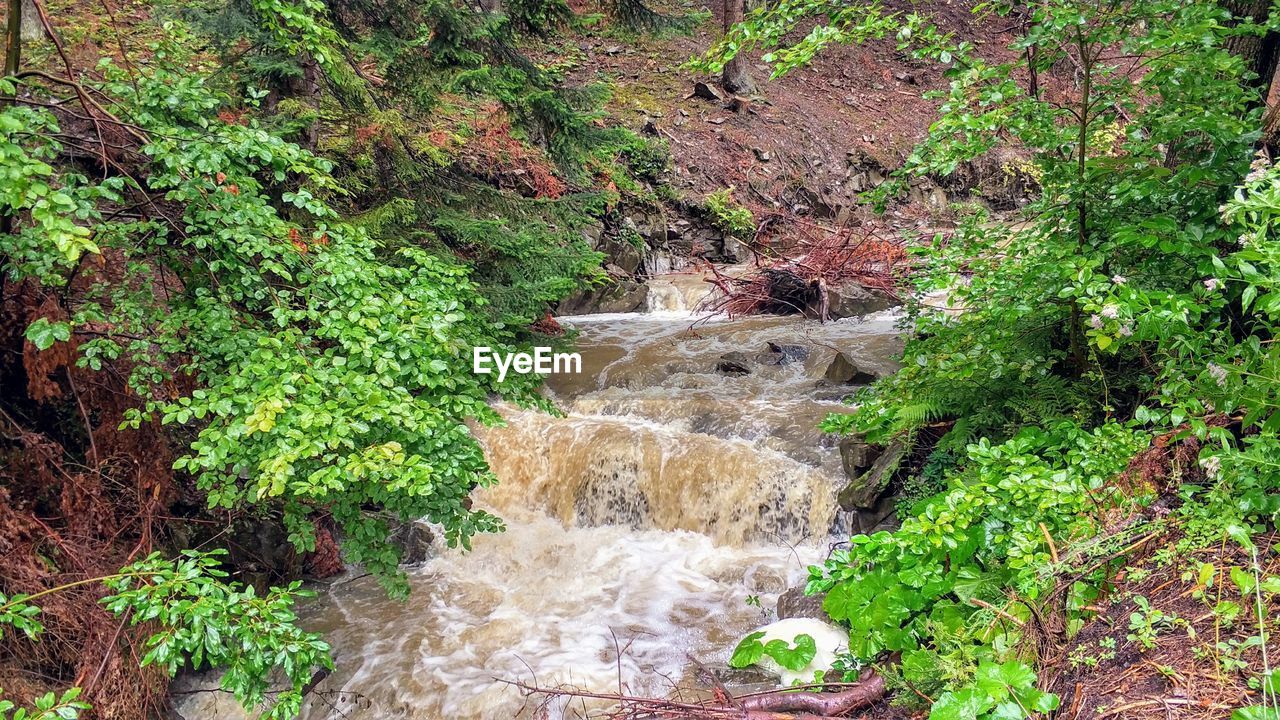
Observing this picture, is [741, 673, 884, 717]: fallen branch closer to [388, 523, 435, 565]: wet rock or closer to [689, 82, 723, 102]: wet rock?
[388, 523, 435, 565]: wet rock

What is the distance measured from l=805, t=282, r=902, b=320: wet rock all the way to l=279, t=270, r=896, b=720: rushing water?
1.85 metres

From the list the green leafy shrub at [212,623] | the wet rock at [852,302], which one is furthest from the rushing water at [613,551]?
the wet rock at [852,302]

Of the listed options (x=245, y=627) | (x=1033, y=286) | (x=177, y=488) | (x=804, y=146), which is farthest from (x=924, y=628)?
(x=804, y=146)

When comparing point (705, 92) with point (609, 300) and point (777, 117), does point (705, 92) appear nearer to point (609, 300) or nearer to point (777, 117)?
point (777, 117)

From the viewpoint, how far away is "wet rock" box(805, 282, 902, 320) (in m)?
10.9

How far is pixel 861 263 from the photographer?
11.9m

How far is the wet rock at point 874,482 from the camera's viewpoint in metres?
5.19

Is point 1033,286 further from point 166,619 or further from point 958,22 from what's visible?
point 958,22

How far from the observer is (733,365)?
873cm

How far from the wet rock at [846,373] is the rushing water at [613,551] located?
0.75 ft

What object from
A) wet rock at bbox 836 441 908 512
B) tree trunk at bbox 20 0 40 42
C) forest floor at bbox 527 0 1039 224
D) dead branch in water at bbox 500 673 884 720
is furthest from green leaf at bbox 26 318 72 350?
forest floor at bbox 527 0 1039 224

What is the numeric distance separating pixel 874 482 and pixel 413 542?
409cm

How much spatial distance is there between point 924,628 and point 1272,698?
1.35 m

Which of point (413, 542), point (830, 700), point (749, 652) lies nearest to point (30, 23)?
point (413, 542)
